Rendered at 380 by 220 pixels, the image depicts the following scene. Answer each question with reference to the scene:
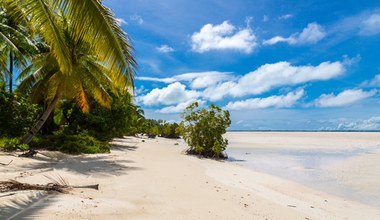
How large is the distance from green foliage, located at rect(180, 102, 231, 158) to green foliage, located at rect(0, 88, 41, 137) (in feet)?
31.2

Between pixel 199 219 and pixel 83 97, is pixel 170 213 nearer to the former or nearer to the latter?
pixel 199 219

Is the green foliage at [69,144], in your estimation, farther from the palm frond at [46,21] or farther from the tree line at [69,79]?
the palm frond at [46,21]

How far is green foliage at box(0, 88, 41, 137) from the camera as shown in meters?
16.4

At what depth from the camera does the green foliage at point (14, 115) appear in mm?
16422

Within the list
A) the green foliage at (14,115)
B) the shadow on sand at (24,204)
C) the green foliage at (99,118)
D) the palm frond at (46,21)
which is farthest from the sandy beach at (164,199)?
the green foliage at (99,118)

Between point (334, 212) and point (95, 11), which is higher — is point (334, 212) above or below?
below

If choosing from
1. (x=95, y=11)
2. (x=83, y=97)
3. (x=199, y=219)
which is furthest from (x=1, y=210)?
(x=83, y=97)

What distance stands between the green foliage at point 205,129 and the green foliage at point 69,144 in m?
5.81

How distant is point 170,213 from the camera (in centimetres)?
527

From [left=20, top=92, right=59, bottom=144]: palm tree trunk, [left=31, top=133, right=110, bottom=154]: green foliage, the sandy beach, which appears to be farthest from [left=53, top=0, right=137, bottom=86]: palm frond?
[left=31, top=133, right=110, bottom=154]: green foliage

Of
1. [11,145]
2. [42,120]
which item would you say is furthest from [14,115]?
[11,145]

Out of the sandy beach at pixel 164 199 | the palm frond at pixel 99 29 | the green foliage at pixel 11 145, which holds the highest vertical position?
the palm frond at pixel 99 29

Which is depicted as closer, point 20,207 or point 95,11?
point 20,207

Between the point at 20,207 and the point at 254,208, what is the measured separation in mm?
4312
